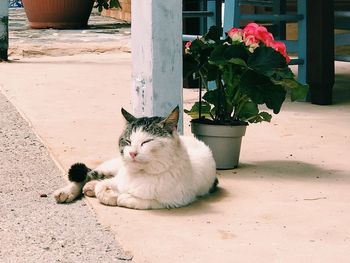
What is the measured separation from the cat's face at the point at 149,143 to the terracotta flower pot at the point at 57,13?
850 centimetres

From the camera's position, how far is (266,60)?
356 cm

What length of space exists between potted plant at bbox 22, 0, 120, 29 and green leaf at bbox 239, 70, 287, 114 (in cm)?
801

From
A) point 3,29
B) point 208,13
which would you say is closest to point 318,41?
point 208,13

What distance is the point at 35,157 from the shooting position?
4.07 meters

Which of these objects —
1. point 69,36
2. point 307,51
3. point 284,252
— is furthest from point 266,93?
point 69,36

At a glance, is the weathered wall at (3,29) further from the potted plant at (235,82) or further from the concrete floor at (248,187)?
the potted plant at (235,82)

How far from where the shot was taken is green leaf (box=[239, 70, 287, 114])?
3.55m

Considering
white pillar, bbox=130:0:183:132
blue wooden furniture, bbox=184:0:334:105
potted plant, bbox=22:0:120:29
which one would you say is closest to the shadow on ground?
white pillar, bbox=130:0:183:132

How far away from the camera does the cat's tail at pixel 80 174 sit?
11.0 ft

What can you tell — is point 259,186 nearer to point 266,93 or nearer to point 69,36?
point 266,93

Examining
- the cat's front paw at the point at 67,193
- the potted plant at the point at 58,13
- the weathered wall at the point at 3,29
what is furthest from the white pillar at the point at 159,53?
the potted plant at the point at 58,13

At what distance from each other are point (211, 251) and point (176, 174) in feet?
1.70

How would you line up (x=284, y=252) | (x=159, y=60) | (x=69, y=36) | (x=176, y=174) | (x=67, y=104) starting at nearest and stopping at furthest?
1. (x=284, y=252)
2. (x=176, y=174)
3. (x=159, y=60)
4. (x=67, y=104)
5. (x=69, y=36)

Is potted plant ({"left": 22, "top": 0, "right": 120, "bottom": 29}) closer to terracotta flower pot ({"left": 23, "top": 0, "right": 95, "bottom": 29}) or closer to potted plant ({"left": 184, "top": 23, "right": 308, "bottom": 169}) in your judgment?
terracotta flower pot ({"left": 23, "top": 0, "right": 95, "bottom": 29})
